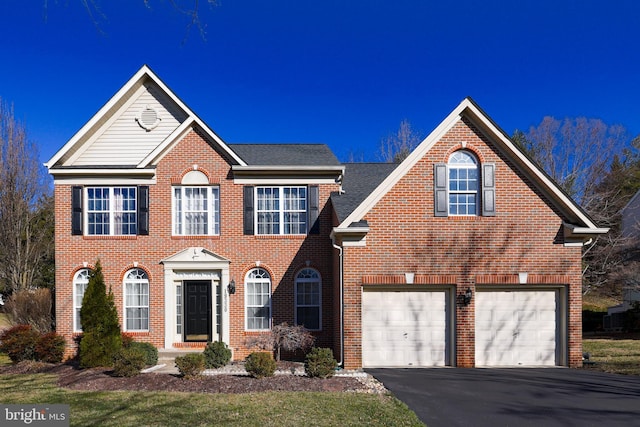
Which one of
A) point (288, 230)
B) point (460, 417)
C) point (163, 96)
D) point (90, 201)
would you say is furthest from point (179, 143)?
point (460, 417)

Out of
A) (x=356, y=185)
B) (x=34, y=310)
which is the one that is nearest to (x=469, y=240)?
(x=356, y=185)

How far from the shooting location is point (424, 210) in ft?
42.1

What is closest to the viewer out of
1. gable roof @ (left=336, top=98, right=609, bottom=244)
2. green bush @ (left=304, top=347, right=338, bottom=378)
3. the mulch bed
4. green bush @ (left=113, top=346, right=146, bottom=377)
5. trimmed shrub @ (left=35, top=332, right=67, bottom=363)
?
the mulch bed

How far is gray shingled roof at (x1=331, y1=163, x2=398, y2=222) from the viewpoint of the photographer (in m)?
14.1

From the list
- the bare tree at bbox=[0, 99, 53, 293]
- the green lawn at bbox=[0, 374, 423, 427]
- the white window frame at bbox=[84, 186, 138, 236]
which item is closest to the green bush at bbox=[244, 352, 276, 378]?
the green lawn at bbox=[0, 374, 423, 427]

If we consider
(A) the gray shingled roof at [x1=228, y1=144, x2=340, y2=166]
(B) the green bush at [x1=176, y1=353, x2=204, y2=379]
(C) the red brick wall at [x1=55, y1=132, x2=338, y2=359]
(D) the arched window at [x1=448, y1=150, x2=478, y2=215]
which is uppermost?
(A) the gray shingled roof at [x1=228, y1=144, x2=340, y2=166]

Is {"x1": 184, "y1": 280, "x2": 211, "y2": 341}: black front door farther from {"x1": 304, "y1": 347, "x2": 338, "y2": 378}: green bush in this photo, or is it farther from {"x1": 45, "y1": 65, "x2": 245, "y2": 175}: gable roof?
{"x1": 304, "y1": 347, "x2": 338, "y2": 378}: green bush

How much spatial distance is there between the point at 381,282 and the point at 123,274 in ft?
27.8

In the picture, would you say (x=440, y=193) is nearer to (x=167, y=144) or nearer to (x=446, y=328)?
(x=446, y=328)

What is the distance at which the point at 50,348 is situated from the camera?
14.1 m

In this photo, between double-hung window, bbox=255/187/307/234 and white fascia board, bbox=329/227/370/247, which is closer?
white fascia board, bbox=329/227/370/247

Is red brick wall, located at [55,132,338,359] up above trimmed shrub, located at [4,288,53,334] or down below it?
above

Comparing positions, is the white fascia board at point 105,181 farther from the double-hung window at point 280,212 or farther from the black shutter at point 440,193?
the black shutter at point 440,193

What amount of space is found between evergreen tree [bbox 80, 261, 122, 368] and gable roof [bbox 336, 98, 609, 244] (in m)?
7.19
